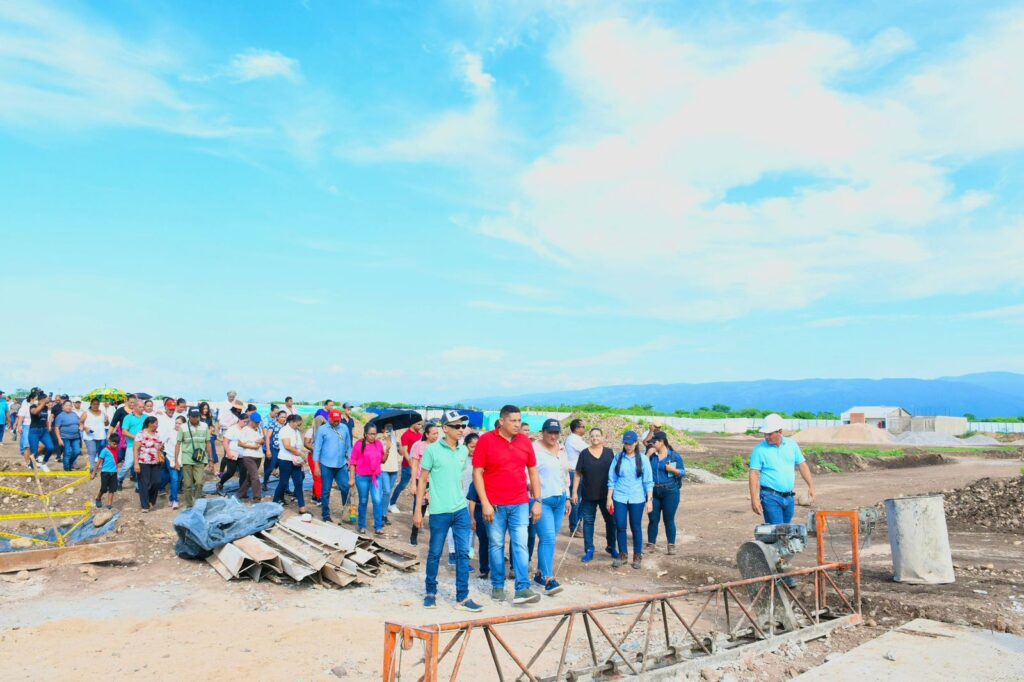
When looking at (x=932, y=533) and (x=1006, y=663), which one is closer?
(x=1006, y=663)

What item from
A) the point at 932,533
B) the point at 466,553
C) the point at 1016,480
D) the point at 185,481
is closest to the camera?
the point at 466,553

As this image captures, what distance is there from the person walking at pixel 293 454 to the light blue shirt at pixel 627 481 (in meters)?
5.23

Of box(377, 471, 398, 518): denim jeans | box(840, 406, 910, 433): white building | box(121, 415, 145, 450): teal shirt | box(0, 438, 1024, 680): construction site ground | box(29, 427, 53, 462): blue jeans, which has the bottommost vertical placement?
box(0, 438, 1024, 680): construction site ground

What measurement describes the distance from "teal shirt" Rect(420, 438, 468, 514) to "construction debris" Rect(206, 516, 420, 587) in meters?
1.93

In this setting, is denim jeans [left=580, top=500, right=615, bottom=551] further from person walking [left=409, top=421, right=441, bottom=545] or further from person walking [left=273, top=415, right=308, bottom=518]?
person walking [left=273, top=415, right=308, bottom=518]

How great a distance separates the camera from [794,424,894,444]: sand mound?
166 feet

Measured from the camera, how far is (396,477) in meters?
12.4

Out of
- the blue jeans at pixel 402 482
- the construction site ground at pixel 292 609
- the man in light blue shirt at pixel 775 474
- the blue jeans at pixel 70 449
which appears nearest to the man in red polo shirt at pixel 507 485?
the construction site ground at pixel 292 609

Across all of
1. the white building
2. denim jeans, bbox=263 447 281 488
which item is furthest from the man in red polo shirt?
the white building

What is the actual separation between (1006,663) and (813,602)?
2.15 meters

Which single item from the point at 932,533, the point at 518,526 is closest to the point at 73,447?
the point at 518,526

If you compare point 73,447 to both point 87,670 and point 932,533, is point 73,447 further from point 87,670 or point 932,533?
point 932,533

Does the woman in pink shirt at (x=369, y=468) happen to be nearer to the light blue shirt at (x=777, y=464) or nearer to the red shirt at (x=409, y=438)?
the red shirt at (x=409, y=438)

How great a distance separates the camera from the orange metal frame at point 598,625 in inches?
167
